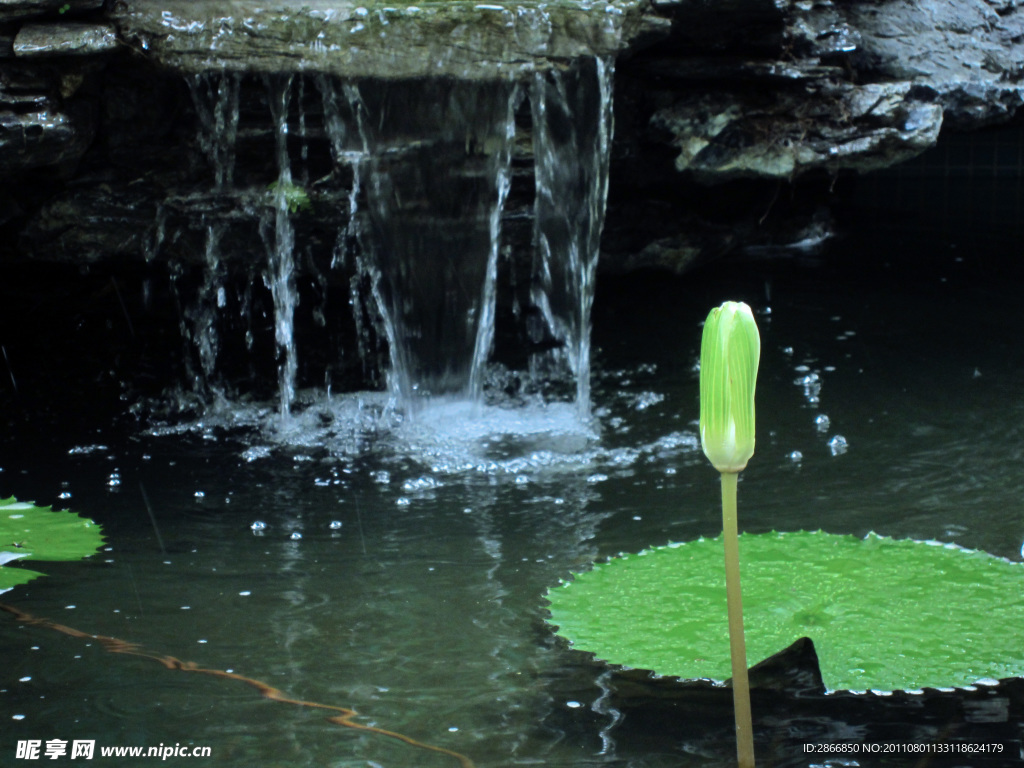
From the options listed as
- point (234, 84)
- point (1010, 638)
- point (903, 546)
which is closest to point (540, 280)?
point (234, 84)

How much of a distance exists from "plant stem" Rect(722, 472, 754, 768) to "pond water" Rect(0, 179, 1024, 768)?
1.99 ft

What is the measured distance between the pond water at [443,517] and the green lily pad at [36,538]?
157mm

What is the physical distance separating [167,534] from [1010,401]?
3.77 metres

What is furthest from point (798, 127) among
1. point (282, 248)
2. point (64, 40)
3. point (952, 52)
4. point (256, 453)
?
point (64, 40)

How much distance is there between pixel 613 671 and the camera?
7.77ft

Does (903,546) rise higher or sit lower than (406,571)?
higher

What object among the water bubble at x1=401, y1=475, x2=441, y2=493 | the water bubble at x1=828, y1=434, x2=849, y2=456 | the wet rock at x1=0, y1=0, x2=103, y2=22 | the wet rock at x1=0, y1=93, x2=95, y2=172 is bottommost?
the water bubble at x1=401, y1=475, x2=441, y2=493

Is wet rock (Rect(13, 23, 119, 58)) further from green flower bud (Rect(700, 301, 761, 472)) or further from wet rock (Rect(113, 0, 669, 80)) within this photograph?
green flower bud (Rect(700, 301, 761, 472))

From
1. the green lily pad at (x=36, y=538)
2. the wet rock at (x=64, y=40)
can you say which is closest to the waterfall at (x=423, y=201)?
the wet rock at (x=64, y=40)

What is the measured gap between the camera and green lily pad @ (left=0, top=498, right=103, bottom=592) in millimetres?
2592

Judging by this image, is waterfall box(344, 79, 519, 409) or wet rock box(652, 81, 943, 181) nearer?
waterfall box(344, 79, 519, 409)

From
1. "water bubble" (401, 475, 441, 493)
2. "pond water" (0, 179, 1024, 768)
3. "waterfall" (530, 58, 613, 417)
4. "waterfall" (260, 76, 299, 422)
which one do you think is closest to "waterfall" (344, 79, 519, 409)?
"waterfall" (530, 58, 613, 417)

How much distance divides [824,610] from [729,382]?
108 cm

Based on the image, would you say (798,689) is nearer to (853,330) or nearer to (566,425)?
(566,425)
